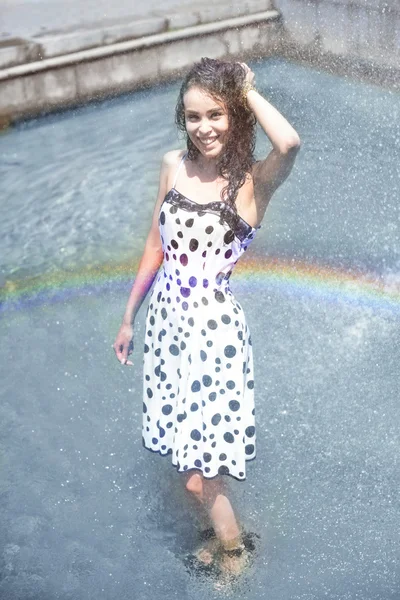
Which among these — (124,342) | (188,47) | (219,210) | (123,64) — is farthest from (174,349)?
(188,47)

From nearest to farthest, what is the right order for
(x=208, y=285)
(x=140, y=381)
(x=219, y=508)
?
(x=208, y=285) < (x=219, y=508) < (x=140, y=381)

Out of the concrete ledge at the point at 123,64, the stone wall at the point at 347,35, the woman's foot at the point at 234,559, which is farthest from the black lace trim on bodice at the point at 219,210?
the stone wall at the point at 347,35

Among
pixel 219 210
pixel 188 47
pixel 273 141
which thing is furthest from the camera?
pixel 188 47

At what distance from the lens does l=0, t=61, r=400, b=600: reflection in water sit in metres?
4.16

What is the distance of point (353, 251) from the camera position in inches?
280

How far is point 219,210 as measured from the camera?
142 inches

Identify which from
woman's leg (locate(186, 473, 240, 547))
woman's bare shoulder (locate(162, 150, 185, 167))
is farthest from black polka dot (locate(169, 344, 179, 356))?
woman's bare shoulder (locate(162, 150, 185, 167))

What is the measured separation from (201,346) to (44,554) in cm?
126

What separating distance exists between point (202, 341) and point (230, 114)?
89 centimetres

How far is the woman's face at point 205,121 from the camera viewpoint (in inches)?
136

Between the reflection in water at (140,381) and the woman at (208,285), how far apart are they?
402 millimetres

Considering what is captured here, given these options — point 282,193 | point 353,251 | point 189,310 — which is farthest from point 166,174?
point 282,193

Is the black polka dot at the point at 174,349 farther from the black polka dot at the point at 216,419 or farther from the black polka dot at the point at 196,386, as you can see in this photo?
the black polka dot at the point at 216,419

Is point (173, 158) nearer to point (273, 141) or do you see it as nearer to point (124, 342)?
point (273, 141)
